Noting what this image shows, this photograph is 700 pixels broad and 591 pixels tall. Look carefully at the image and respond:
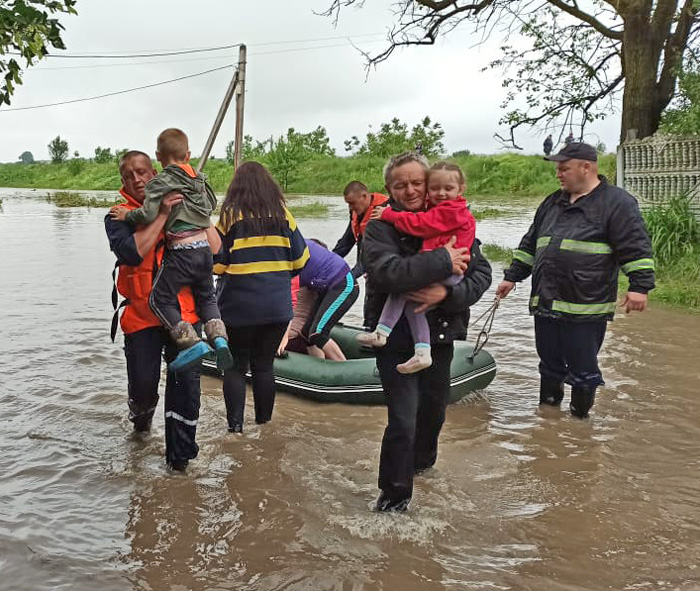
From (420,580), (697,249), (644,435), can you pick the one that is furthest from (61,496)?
(697,249)

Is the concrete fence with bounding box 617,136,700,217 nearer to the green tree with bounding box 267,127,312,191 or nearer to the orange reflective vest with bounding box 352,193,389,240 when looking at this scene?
the orange reflective vest with bounding box 352,193,389,240

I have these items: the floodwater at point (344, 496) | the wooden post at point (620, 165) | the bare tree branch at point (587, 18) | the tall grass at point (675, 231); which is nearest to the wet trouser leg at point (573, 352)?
the floodwater at point (344, 496)

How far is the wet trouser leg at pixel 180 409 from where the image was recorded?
3.87 metres

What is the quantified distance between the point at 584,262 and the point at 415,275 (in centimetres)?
193

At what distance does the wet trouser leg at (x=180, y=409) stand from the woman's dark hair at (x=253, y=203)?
682 millimetres

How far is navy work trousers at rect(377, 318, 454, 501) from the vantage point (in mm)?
3348

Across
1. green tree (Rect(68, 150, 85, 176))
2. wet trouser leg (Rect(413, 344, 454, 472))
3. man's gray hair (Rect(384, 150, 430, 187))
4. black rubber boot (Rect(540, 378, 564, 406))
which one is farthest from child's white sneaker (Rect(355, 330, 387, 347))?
green tree (Rect(68, 150, 85, 176))

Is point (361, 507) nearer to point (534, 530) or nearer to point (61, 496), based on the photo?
point (534, 530)

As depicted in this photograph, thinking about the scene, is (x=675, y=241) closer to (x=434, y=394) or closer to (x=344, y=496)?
(x=434, y=394)

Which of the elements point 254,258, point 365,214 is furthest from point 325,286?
point 254,258

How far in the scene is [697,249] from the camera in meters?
9.97

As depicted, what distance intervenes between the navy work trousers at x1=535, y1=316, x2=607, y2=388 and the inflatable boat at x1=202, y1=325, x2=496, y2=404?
1.90 feet

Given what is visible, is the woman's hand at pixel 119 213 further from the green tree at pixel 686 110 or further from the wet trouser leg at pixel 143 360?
the green tree at pixel 686 110

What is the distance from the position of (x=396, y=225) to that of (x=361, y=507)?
1399 mm
